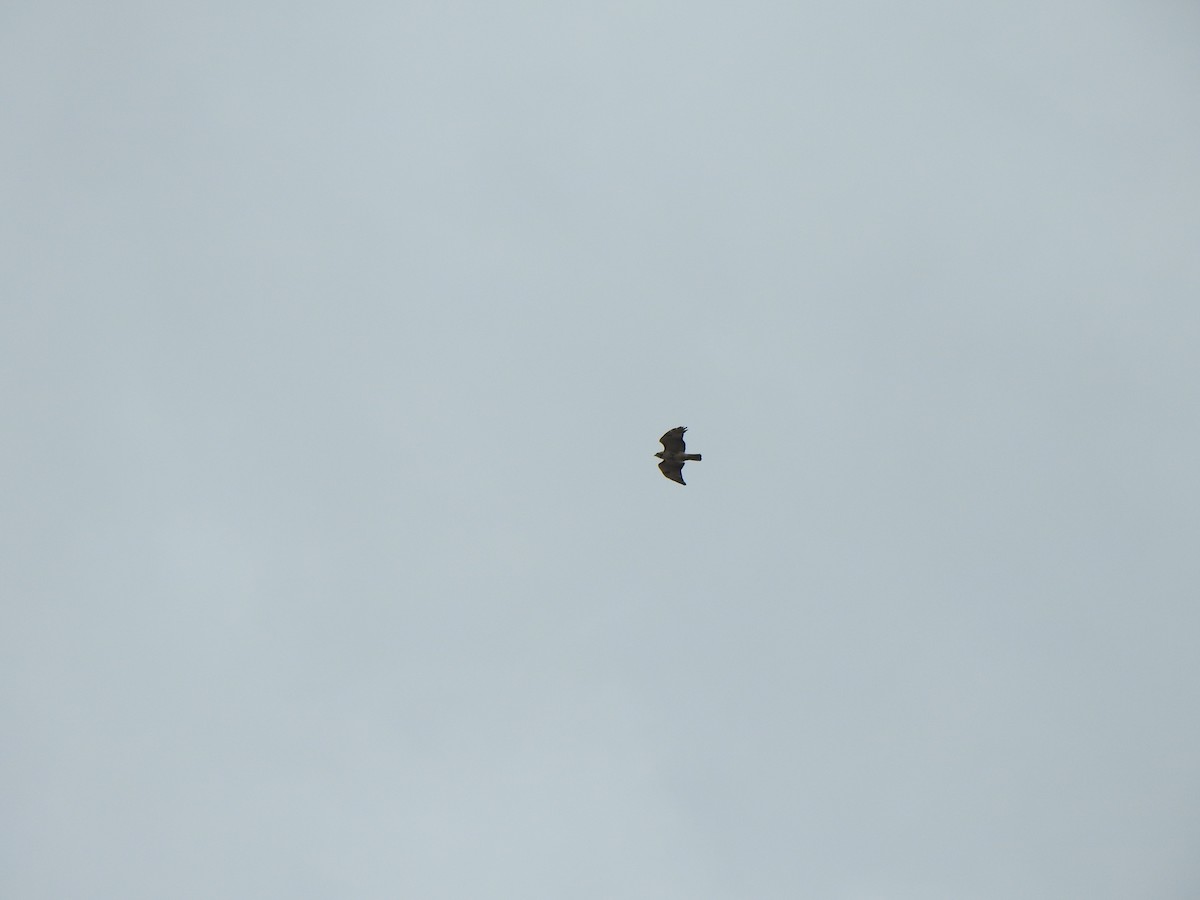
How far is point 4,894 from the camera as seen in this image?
191 metres

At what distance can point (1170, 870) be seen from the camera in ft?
574

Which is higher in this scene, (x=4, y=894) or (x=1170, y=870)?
(x=4, y=894)

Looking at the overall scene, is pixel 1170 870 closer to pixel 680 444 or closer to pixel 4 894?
pixel 680 444

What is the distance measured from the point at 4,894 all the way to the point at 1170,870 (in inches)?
7886

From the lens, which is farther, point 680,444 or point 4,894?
point 4,894

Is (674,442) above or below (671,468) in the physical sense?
above

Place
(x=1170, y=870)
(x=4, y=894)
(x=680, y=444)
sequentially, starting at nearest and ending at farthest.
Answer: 1. (x=680, y=444)
2. (x=1170, y=870)
3. (x=4, y=894)

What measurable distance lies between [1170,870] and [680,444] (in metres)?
163

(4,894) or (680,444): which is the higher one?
(4,894)

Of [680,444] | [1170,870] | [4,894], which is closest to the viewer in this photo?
[680,444]

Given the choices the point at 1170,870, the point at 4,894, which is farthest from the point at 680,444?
the point at 4,894

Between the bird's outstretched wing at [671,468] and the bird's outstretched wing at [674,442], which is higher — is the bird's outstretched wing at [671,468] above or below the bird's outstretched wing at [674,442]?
below

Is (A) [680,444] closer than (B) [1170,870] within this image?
Yes

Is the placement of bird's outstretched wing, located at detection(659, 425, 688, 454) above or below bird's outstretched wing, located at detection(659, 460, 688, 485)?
above
